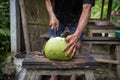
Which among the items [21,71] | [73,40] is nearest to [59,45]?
[73,40]

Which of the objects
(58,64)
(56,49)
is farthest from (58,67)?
(56,49)

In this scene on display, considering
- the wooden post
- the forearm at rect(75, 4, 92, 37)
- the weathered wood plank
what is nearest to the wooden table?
the weathered wood plank

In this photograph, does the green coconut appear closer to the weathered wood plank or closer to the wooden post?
the weathered wood plank

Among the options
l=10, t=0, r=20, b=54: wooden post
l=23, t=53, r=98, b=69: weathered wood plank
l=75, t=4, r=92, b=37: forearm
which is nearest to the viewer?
l=23, t=53, r=98, b=69: weathered wood plank

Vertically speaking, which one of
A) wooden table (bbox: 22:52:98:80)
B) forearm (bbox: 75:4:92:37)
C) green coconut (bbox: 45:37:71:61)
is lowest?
wooden table (bbox: 22:52:98:80)

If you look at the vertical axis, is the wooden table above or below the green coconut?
below

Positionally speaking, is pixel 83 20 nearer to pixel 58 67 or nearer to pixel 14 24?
pixel 58 67

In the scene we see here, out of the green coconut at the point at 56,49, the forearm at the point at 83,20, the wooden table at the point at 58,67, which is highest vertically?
the forearm at the point at 83,20

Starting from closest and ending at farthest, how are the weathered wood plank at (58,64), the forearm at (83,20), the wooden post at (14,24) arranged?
the weathered wood plank at (58,64) < the forearm at (83,20) < the wooden post at (14,24)

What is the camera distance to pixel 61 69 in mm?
2330

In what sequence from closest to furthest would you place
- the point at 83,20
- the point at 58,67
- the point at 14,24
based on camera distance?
the point at 58,67, the point at 83,20, the point at 14,24

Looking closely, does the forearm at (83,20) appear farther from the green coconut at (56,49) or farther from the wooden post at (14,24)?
the wooden post at (14,24)

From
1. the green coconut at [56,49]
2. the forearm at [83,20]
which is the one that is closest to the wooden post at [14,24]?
the forearm at [83,20]

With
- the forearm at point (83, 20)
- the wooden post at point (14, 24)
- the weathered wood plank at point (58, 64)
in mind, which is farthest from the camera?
the wooden post at point (14, 24)
